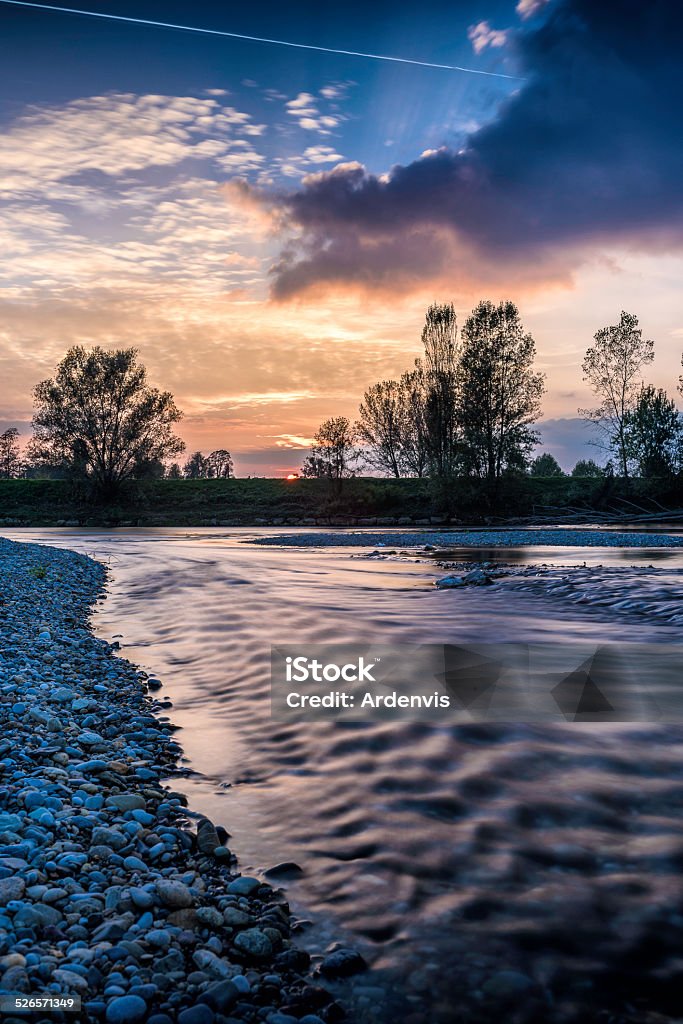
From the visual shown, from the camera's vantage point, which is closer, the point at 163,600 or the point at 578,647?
the point at 578,647

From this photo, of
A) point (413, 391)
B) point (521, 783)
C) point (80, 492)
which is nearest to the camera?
point (521, 783)

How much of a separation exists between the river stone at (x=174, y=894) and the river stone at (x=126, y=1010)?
0.66 metres

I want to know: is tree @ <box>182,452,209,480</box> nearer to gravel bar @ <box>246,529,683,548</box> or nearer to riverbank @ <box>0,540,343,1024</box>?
gravel bar @ <box>246,529,683,548</box>

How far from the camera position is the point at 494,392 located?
5419cm

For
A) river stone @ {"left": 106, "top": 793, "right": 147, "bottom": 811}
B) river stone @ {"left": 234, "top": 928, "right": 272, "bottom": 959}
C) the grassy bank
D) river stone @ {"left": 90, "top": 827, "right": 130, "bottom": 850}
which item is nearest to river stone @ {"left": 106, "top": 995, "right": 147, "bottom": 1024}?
river stone @ {"left": 234, "top": 928, "right": 272, "bottom": 959}

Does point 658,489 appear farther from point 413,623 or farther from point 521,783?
point 521,783

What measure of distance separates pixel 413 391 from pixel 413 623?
209ft

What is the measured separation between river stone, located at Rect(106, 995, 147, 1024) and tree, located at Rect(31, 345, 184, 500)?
60975 millimetres

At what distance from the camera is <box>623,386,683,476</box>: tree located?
168 ft

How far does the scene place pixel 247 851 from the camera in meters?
3.93

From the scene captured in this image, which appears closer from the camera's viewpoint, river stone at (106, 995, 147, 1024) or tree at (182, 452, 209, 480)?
river stone at (106, 995, 147, 1024)

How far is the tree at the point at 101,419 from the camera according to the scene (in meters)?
60.2

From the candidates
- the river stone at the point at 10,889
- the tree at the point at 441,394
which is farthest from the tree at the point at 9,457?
the river stone at the point at 10,889

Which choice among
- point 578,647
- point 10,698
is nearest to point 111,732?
point 10,698
